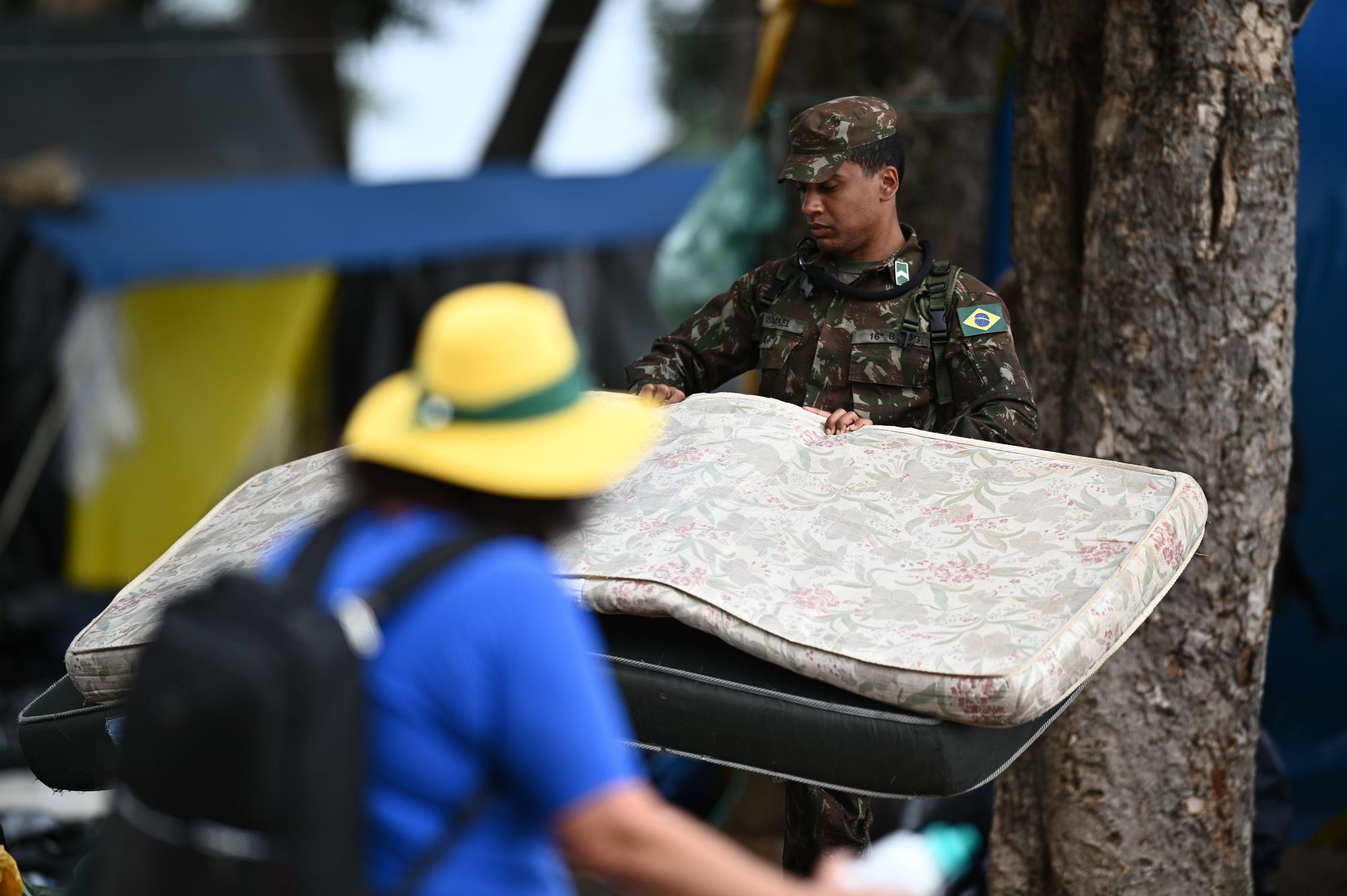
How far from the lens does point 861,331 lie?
9.98 feet

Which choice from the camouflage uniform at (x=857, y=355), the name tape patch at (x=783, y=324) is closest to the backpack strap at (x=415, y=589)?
the camouflage uniform at (x=857, y=355)

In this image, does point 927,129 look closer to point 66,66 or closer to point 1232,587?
point 1232,587

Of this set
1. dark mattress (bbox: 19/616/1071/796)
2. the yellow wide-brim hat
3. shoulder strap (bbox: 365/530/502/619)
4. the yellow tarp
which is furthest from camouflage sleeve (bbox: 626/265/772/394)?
the yellow tarp

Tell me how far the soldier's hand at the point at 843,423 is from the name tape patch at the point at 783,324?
30cm

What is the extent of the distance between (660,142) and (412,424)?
7912 mm

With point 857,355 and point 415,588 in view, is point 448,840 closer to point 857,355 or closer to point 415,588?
point 415,588

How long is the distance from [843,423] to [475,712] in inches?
64.5

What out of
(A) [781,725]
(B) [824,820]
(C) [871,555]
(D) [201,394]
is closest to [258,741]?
(A) [781,725]

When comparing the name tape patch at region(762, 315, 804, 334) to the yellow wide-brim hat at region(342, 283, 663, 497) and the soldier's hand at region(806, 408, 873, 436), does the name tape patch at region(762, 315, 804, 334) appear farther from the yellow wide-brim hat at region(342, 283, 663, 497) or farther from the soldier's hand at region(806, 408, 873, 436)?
the yellow wide-brim hat at region(342, 283, 663, 497)

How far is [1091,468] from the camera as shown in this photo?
8.84ft

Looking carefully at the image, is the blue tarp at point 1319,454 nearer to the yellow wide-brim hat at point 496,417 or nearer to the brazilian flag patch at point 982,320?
the brazilian flag patch at point 982,320

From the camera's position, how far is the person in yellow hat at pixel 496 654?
132cm

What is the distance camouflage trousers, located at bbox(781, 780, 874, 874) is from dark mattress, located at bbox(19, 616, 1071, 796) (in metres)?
0.45

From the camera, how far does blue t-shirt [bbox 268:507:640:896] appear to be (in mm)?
1318
